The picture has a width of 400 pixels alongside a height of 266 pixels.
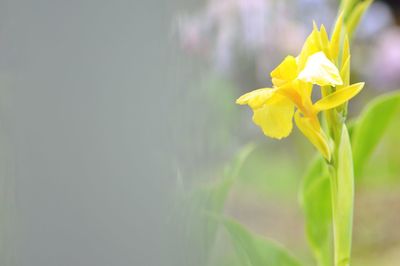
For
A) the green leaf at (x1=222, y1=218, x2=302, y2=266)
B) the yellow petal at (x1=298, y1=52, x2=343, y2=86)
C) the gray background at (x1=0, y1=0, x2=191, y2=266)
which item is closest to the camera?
the gray background at (x1=0, y1=0, x2=191, y2=266)

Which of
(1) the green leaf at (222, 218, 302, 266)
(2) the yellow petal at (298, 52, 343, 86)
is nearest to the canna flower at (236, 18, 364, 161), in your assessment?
(2) the yellow petal at (298, 52, 343, 86)

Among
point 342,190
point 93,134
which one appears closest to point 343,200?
point 342,190

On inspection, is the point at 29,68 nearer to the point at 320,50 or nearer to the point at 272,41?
the point at 320,50

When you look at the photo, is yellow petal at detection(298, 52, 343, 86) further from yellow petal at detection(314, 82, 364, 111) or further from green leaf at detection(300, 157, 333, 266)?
green leaf at detection(300, 157, 333, 266)

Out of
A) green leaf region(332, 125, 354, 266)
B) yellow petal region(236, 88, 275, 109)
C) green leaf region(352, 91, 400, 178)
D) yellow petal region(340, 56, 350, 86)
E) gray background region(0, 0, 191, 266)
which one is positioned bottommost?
gray background region(0, 0, 191, 266)

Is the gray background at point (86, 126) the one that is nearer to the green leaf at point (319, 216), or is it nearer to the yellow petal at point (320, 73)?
the yellow petal at point (320, 73)

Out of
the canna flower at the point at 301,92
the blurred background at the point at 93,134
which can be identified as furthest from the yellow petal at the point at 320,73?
the blurred background at the point at 93,134
